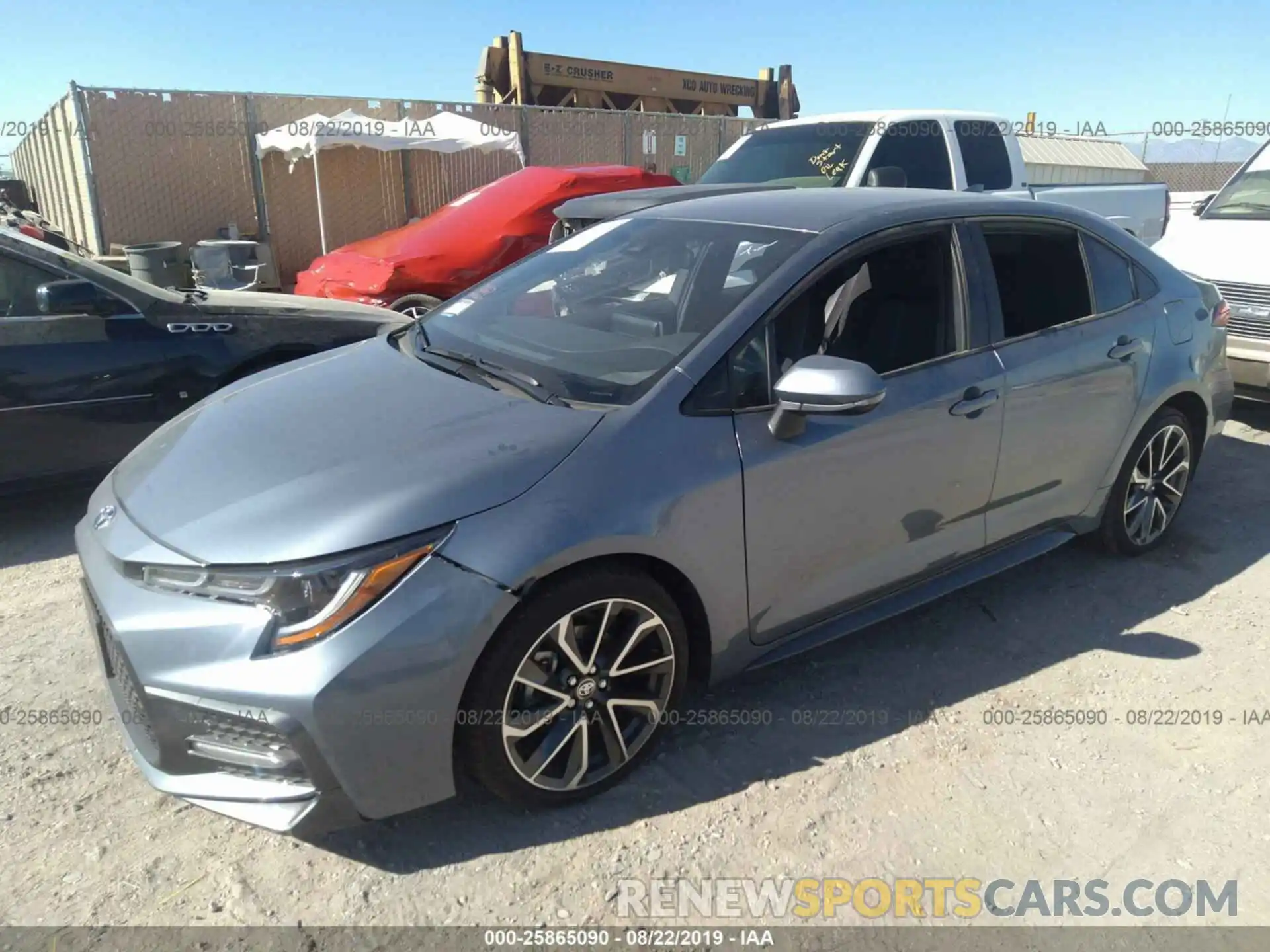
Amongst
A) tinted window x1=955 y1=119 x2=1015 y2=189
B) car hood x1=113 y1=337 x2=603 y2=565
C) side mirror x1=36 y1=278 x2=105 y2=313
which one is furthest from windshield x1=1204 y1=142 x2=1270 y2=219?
side mirror x1=36 y1=278 x2=105 y2=313

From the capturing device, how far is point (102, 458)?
4426 millimetres

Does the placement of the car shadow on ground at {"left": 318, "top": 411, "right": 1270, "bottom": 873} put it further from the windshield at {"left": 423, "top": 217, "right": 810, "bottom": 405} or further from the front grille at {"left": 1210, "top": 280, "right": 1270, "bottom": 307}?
the front grille at {"left": 1210, "top": 280, "right": 1270, "bottom": 307}

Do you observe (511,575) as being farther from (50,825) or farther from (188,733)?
(50,825)

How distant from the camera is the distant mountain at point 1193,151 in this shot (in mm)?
21297

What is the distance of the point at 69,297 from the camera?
430 cm

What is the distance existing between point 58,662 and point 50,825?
37.8 inches

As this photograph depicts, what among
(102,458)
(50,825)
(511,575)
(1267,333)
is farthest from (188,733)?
(1267,333)

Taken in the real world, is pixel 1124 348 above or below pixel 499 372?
below

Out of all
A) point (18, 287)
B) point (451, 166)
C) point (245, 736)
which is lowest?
point (245, 736)

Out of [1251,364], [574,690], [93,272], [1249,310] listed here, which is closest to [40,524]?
→ [93,272]

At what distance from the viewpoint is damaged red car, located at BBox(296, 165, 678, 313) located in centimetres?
848

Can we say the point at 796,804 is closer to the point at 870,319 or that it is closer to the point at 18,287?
the point at 870,319

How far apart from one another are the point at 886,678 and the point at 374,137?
1310cm

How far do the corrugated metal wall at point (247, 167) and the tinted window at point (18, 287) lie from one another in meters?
10.7
